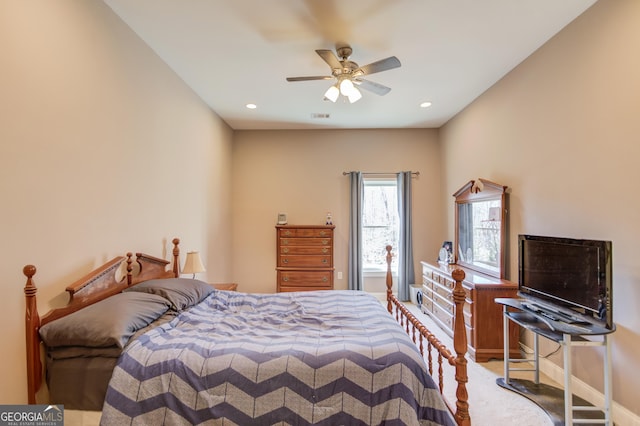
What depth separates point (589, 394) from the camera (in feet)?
7.39

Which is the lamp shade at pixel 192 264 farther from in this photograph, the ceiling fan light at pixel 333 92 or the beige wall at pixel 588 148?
the beige wall at pixel 588 148

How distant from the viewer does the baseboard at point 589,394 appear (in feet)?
6.37

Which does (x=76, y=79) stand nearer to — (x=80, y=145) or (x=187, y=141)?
(x=80, y=145)

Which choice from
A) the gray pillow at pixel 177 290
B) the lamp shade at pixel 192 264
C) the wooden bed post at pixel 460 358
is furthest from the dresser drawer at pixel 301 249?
the wooden bed post at pixel 460 358

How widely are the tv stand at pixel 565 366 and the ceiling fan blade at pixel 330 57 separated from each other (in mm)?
2628

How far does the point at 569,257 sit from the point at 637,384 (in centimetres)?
87

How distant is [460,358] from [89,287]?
7.75 feet

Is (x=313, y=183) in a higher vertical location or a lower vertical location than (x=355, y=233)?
higher

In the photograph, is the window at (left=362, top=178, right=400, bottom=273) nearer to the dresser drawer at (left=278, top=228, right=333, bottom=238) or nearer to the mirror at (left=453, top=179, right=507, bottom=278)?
the dresser drawer at (left=278, top=228, right=333, bottom=238)

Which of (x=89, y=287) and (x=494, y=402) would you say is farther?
(x=494, y=402)

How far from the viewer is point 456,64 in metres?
3.00

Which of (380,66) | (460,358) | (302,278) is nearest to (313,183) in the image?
(302,278)

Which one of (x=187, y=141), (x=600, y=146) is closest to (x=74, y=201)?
(x=187, y=141)

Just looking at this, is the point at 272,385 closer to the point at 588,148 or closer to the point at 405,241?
the point at 588,148
